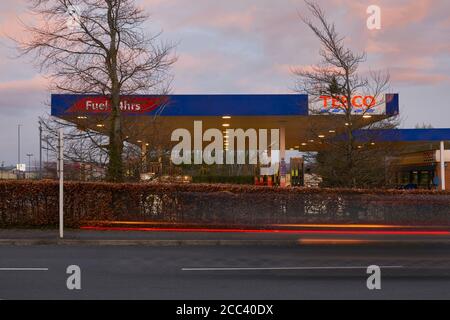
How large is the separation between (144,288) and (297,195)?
32.9 ft

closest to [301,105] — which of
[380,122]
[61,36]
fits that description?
[380,122]

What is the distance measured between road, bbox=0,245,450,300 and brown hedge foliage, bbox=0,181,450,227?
3429mm

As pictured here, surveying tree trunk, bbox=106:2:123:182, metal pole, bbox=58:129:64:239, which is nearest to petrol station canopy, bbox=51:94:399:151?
tree trunk, bbox=106:2:123:182

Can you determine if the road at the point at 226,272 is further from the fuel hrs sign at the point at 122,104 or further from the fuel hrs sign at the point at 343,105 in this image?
the fuel hrs sign at the point at 122,104

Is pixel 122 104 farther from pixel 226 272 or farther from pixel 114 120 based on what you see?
pixel 226 272

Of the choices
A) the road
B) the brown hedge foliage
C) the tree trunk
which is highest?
the tree trunk

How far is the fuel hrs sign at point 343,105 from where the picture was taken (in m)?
20.8

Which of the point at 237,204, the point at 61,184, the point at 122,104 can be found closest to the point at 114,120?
the point at 122,104

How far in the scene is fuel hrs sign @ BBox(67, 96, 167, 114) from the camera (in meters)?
21.2

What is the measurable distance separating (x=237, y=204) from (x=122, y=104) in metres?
6.68

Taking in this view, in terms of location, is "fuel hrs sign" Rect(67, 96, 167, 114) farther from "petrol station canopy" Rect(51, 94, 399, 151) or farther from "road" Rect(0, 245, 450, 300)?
"road" Rect(0, 245, 450, 300)

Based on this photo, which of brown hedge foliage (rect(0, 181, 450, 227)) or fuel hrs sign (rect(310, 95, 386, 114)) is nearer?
brown hedge foliage (rect(0, 181, 450, 227))

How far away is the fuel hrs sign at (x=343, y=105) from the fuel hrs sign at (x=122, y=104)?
19.3 feet

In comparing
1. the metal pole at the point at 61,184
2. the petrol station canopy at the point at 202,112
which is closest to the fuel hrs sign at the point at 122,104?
the petrol station canopy at the point at 202,112
